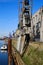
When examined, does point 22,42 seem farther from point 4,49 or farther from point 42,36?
point 4,49

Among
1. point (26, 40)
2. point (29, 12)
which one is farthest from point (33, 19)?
point (26, 40)

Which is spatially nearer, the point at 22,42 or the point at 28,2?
the point at 22,42

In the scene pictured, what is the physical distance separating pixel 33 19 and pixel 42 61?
6166cm

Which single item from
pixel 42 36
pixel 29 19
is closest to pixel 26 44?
pixel 42 36

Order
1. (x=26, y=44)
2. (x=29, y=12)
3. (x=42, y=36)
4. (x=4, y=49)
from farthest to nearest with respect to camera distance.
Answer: (x=4, y=49) → (x=29, y=12) → (x=42, y=36) → (x=26, y=44)

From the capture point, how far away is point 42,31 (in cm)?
6394

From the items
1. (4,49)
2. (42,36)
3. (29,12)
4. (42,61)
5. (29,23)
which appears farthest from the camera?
(4,49)

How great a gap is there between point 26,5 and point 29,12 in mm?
3745

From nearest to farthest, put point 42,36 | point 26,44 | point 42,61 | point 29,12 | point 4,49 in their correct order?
point 42,61, point 26,44, point 42,36, point 29,12, point 4,49

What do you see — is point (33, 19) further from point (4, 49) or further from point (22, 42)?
point (22, 42)

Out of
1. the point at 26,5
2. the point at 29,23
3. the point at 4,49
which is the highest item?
the point at 26,5

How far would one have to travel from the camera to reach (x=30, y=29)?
80625 millimetres

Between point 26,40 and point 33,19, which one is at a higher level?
point 33,19

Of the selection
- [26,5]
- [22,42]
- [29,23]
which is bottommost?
[22,42]
